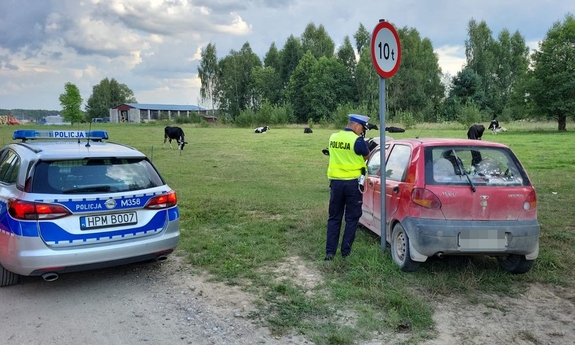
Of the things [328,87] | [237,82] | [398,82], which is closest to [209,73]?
[237,82]

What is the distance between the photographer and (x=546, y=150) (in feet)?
68.6

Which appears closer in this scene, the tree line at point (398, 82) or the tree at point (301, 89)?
the tree line at point (398, 82)

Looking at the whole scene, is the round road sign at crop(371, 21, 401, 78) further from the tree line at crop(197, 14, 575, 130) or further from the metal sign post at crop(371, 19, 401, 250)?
the tree line at crop(197, 14, 575, 130)

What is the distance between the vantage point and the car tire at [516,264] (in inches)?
198

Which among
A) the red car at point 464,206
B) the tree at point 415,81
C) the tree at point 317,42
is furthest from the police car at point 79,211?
the tree at point 317,42

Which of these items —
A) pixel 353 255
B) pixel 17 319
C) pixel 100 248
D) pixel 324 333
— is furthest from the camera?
pixel 353 255

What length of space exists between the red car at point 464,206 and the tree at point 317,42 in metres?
82.6

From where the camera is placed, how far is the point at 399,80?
70.4 metres

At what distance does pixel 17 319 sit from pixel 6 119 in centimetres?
9168

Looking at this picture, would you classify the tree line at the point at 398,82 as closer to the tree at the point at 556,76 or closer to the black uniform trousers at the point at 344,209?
the tree at the point at 556,76

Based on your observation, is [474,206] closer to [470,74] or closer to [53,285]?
[53,285]

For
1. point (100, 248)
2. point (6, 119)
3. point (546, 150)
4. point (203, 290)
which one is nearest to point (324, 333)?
point (203, 290)

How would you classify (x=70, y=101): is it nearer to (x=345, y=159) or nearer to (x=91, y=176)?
(x=91, y=176)

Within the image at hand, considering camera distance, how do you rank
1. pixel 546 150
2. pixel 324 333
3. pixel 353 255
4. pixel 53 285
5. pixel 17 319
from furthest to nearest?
1. pixel 546 150
2. pixel 353 255
3. pixel 53 285
4. pixel 17 319
5. pixel 324 333
